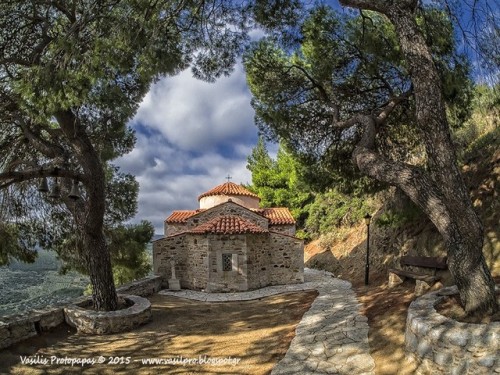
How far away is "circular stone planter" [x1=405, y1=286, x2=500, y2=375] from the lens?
394cm

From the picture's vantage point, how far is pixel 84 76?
6.25 metres

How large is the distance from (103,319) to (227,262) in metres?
6.60

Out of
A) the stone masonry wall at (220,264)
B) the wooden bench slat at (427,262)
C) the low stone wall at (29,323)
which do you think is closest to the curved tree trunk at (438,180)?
the wooden bench slat at (427,262)

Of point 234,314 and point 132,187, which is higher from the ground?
point 132,187

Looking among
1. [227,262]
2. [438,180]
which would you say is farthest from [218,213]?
[438,180]

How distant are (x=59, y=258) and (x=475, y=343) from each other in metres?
12.5

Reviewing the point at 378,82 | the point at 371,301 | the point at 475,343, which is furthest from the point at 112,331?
the point at 378,82

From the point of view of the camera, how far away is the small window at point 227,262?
44.6 ft

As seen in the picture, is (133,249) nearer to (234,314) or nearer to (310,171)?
(234,314)

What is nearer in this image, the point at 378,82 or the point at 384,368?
the point at 384,368

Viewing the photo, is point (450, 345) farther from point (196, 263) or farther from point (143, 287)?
point (196, 263)

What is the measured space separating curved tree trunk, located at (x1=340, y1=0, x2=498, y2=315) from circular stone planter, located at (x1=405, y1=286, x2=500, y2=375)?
61 centimetres

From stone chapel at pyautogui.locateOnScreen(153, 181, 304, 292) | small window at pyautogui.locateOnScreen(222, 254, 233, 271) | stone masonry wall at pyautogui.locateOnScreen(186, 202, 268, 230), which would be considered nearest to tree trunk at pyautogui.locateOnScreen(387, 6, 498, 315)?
stone chapel at pyautogui.locateOnScreen(153, 181, 304, 292)

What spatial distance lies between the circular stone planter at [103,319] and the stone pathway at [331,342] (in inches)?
150
